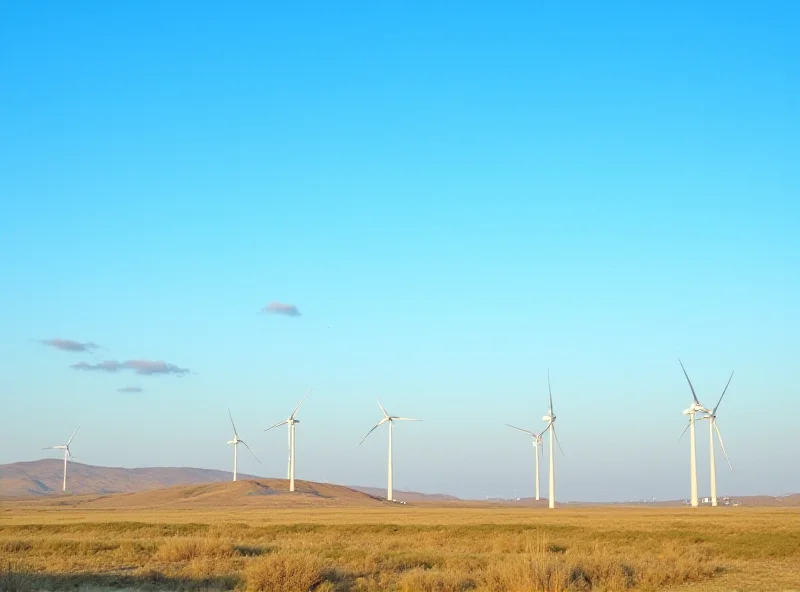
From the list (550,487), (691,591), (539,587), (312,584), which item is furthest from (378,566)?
(550,487)

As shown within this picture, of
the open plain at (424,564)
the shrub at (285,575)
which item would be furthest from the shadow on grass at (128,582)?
the shrub at (285,575)

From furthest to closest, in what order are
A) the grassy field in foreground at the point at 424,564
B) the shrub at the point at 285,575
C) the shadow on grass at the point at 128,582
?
the shadow on grass at the point at 128,582, the grassy field in foreground at the point at 424,564, the shrub at the point at 285,575

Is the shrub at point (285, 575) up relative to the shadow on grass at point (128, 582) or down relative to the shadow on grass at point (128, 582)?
up

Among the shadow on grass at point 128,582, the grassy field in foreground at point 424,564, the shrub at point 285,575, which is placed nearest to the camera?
the shrub at point 285,575

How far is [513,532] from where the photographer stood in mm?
63750

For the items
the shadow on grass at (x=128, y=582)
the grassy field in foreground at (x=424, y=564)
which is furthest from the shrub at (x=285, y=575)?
the shadow on grass at (x=128, y=582)

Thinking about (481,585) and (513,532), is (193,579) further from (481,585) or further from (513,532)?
(513,532)

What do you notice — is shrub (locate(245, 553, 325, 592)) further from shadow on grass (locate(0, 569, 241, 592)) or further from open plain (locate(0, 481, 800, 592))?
shadow on grass (locate(0, 569, 241, 592))

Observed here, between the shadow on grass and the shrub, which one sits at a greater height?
the shrub

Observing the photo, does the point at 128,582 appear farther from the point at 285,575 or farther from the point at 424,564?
the point at 424,564

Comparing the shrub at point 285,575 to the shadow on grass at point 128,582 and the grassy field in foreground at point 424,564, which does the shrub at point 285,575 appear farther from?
the shadow on grass at point 128,582

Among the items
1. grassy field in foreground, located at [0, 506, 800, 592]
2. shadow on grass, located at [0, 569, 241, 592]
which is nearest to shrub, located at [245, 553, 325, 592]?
grassy field in foreground, located at [0, 506, 800, 592]

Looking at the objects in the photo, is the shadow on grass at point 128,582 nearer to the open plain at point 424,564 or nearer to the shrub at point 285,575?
the open plain at point 424,564

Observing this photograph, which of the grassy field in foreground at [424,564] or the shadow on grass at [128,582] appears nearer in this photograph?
the grassy field in foreground at [424,564]
